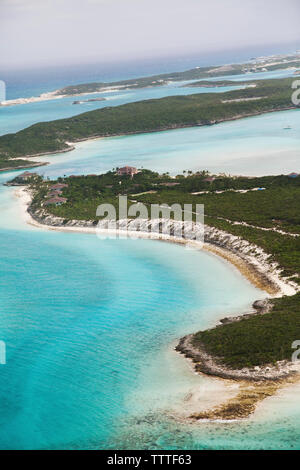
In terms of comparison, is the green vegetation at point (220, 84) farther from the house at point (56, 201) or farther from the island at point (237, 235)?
the house at point (56, 201)

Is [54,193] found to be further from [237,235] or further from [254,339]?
[254,339]

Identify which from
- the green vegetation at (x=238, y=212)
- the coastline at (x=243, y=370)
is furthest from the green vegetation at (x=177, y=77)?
the coastline at (x=243, y=370)

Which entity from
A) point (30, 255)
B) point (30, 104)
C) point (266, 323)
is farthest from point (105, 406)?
point (30, 104)

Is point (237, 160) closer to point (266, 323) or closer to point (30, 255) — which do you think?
point (30, 255)

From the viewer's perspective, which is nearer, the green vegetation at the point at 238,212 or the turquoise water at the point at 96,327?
the turquoise water at the point at 96,327

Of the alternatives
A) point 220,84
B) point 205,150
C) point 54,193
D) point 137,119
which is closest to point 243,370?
point 54,193
